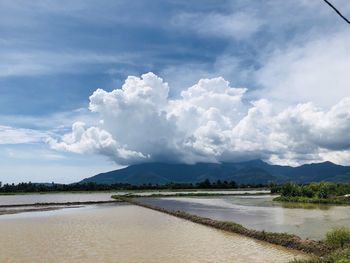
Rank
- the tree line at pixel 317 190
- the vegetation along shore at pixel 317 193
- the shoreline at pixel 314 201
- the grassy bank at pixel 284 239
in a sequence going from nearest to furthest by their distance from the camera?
the grassy bank at pixel 284 239 → the shoreline at pixel 314 201 → the vegetation along shore at pixel 317 193 → the tree line at pixel 317 190

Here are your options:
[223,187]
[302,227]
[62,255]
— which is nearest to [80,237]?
[62,255]

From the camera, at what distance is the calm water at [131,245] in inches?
539

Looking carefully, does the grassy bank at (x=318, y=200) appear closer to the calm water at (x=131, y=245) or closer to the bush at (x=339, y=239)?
the calm water at (x=131, y=245)

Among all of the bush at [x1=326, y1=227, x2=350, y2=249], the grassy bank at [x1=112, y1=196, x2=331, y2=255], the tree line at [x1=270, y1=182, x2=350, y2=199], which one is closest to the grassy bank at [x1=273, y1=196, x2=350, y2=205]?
the tree line at [x1=270, y1=182, x2=350, y2=199]

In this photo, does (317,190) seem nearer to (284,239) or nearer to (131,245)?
(284,239)

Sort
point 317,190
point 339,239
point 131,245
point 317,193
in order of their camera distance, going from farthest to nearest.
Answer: point 317,190
point 317,193
point 131,245
point 339,239

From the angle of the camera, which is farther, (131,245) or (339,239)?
(131,245)

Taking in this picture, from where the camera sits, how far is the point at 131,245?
16297 mm

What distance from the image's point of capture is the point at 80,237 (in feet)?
61.8

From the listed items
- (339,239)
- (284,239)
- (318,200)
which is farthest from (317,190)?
(339,239)

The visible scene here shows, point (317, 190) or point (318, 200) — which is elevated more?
point (317, 190)

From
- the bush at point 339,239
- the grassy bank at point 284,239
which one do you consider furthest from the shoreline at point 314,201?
the bush at point 339,239

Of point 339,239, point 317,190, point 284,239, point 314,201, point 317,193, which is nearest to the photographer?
point 339,239

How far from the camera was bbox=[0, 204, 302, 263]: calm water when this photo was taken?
13703mm
